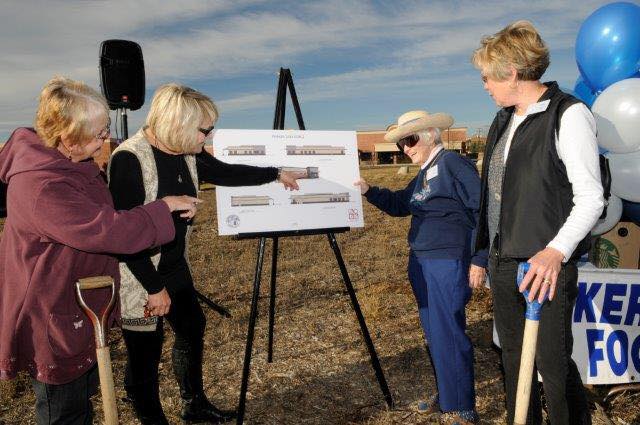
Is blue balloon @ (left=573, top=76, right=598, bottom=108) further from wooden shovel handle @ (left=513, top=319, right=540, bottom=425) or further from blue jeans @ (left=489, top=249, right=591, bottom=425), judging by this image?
wooden shovel handle @ (left=513, top=319, right=540, bottom=425)

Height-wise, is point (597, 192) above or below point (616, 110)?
below

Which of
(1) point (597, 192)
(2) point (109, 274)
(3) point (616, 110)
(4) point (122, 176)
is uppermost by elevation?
(3) point (616, 110)

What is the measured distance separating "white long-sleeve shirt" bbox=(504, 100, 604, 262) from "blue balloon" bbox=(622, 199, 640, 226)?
2392mm

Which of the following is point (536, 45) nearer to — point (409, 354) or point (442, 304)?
point (442, 304)

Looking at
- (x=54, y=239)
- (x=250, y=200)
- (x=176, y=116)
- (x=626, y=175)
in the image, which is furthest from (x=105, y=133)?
(x=626, y=175)

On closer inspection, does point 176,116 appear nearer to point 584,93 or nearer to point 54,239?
point 54,239

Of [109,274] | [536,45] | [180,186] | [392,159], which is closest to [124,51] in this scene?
[180,186]

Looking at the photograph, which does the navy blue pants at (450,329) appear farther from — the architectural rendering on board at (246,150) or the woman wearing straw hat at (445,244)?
the architectural rendering on board at (246,150)

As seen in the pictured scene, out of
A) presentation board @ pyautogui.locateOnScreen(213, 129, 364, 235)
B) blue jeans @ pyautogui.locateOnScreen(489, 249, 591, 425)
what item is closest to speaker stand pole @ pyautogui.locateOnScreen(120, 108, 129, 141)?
presentation board @ pyautogui.locateOnScreen(213, 129, 364, 235)

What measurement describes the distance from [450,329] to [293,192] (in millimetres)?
1399

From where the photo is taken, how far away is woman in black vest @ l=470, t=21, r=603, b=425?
2027 millimetres

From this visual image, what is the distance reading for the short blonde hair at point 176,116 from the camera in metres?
2.59

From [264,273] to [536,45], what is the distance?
619cm

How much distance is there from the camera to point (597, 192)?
2010mm
